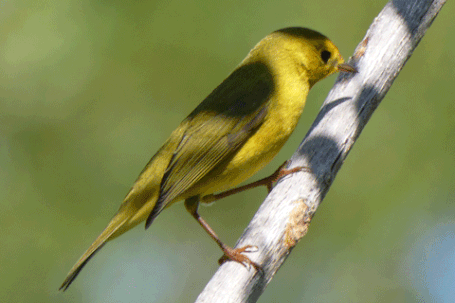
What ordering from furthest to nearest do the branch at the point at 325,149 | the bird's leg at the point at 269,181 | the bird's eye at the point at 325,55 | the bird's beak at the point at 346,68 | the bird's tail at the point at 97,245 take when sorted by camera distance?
the bird's eye at the point at 325,55, the bird's tail at the point at 97,245, the bird's beak at the point at 346,68, the bird's leg at the point at 269,181, the branch at the point at 325,149

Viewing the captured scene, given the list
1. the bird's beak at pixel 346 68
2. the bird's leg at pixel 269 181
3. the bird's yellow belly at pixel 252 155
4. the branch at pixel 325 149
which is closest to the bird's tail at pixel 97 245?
the bird's yellow belly at pixel 252 155

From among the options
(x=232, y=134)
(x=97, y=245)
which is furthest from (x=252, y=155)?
(x=97, y=245)

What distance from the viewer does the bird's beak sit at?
3251 millimetres

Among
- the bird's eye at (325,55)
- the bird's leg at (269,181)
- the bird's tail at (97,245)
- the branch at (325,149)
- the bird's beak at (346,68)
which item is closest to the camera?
the branch at (325,149)

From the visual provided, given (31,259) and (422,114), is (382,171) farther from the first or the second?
(31,259)

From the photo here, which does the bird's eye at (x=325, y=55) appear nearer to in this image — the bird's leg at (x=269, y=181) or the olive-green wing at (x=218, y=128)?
the olive-green wing at (x=218, y=128)

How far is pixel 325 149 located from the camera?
9.94 feet

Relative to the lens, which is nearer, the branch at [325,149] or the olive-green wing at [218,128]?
the branch at [325,149]

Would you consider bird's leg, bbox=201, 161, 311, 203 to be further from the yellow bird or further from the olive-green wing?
the olive-green wing

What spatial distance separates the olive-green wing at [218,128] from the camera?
3.42 metres

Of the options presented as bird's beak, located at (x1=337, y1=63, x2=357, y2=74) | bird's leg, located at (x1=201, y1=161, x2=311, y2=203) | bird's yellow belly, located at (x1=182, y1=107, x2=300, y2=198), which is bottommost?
bird's leg, located at (x1=201, y1=161, x2=311, y2=203)

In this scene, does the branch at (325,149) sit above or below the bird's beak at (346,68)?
below

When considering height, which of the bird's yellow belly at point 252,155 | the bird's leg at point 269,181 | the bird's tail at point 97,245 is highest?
the bird's tail at point 97,245

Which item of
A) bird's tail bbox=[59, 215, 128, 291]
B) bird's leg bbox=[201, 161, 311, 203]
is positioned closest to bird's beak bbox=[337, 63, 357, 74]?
bird's leg bbox=[201, 161, 311, 203]
